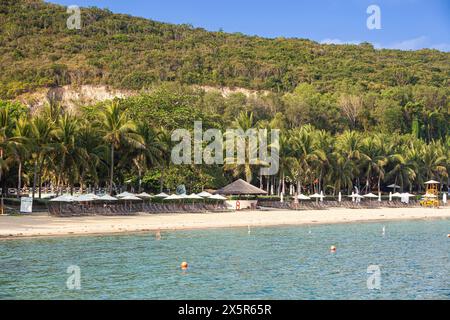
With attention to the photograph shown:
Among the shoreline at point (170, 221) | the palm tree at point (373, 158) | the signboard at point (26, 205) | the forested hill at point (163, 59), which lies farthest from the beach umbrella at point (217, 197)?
the forested hill at point (163, 59)

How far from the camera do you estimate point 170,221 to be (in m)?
43.8

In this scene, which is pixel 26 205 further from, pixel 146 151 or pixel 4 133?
pixel 146 151

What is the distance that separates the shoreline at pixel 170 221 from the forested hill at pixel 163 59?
69.5m

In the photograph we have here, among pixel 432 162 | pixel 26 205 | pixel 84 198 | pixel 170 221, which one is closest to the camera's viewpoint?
pixel 26 205

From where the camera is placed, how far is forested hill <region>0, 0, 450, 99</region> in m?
125

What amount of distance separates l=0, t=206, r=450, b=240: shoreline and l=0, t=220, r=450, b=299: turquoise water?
5.59 feet

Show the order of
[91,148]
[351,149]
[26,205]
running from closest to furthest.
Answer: [26,205], [91,148], [351,149]

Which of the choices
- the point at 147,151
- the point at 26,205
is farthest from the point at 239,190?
the point at 26,205

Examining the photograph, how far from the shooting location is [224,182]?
66.9 metres

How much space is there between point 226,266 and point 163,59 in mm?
115608

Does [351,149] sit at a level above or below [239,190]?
above

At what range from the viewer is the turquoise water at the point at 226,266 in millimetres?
A: 21047

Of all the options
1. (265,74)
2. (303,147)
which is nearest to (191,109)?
(303,147)

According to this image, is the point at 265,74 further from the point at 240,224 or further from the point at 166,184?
the point at 240,224
